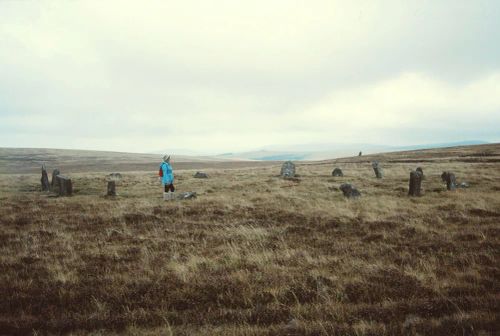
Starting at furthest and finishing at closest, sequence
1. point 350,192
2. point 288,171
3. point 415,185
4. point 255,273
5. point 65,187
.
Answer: point 288,171
point 65,187
point 415,185
point 350,192
point 255,273

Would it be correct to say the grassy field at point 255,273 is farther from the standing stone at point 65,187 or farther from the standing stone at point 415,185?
the standing stone at point 65,187

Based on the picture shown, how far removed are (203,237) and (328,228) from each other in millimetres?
4195

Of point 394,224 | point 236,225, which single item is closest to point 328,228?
point 394,224

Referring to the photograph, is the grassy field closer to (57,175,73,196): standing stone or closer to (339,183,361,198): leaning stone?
(339,183,361,198): leaning stone

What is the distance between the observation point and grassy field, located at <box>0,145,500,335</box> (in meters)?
4.52

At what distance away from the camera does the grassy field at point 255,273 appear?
4.52 metres

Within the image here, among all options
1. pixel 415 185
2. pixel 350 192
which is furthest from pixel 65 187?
pixel 415 185

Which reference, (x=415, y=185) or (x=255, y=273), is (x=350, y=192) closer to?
(x=415, y=185)

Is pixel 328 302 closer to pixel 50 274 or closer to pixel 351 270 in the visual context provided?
pixel 351 270

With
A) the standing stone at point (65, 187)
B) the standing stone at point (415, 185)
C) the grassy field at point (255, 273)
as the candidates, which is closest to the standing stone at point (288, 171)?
the standing stone at point (415, 185)

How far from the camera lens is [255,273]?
6.50m

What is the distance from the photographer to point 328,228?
10609 millimetres

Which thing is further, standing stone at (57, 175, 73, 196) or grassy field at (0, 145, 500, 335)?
standing stone at (57, 175, 73, 196)

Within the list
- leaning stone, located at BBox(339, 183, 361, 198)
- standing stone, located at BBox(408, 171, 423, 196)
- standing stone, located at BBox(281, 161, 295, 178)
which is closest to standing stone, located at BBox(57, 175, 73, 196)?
leaning stone, located at BBox(339, 183, 361, 198)
